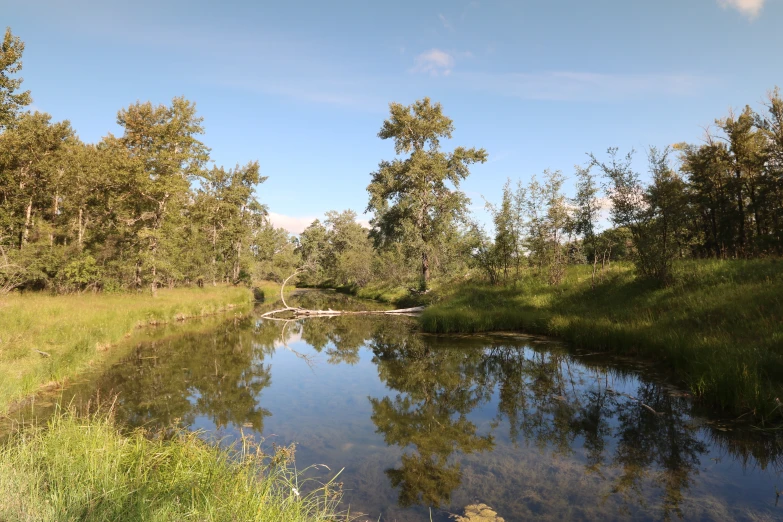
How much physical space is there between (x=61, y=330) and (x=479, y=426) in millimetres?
15293

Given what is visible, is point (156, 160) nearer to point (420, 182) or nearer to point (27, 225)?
point (27, 225)

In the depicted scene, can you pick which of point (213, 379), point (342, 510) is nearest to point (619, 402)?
point (342, 510)

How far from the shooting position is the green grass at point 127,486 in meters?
3.81

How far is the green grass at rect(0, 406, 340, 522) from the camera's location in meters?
3.81

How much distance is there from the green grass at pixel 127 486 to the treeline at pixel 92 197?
2260 centimetres

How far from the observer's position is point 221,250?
50688 millimetres

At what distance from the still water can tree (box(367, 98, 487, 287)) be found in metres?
17.1

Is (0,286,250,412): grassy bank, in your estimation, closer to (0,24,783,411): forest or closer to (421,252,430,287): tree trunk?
(0,24,783,411): forest

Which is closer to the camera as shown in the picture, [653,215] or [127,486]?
[127,486]

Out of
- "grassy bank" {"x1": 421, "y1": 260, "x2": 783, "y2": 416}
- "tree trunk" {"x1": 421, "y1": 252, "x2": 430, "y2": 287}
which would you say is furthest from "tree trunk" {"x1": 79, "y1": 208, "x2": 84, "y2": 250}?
"tree trunk" {"x1": 421, "y1": 252, "x2": 430, "y2": 287}

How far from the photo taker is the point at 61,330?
14414 mm

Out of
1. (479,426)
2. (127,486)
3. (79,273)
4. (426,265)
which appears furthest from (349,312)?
(127,486)

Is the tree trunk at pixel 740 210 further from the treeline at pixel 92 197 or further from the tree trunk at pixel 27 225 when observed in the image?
the tree trunk at pixel 27 225

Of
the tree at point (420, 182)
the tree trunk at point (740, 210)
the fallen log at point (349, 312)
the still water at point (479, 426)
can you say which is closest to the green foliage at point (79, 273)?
the fallen log at point (349, 312)
